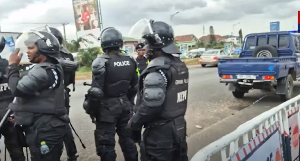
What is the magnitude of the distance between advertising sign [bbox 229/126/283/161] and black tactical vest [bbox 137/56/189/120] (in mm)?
692

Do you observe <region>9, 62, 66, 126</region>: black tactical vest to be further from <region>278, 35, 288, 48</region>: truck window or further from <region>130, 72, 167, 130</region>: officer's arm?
<region>278, 35, 288, 48</region>: truck window

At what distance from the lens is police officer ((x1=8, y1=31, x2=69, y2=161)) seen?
9.58 ft

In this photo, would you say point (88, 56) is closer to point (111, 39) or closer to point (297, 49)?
point (297, 49)

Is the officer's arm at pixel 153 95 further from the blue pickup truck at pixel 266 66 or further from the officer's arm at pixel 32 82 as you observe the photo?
the blue pickup truck at pixel 266 66

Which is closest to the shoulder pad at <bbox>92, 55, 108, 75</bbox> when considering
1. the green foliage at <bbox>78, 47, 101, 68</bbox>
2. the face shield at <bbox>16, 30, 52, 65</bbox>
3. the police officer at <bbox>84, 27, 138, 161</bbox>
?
the police officer at <bbox>84, 27, 138, 161</bbox>

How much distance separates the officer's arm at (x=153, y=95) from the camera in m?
2.69

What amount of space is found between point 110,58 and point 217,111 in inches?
182

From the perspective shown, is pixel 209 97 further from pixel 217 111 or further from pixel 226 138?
pixel 226 138

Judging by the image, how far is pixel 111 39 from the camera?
398 cm

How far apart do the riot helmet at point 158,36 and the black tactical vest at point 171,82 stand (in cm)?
10

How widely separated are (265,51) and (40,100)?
7831 mm

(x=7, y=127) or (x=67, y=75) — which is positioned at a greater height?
(x=67, y=75)

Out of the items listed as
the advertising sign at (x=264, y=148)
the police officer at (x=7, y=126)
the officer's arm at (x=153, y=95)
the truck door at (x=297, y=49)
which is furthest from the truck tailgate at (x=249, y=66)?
the police officer at (x=7, y=126)

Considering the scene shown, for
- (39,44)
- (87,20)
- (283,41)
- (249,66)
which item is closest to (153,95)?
(39,44)
